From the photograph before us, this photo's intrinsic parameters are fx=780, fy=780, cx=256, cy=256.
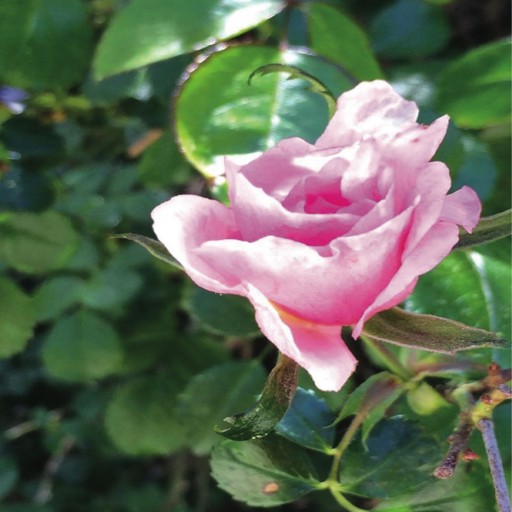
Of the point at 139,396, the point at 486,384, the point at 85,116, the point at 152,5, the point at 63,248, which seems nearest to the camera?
the point at 486,384

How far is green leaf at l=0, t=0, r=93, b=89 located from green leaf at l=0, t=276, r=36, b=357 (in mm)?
253

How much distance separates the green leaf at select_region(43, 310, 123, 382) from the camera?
1086 mm

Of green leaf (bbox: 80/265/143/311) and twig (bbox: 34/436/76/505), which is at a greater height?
green leaf (bbox: 80/265/143/311)

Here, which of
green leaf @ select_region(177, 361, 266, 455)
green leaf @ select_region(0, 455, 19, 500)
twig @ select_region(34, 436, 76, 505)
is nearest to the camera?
green leaf @ select_region(177, 361, 266, 455)

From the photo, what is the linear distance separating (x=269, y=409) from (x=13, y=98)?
2.75ft

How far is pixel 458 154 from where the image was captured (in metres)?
0.82

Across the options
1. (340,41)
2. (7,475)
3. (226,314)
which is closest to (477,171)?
(340,41)

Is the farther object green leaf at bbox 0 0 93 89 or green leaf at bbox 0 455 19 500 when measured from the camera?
green leaf at bbox 0 455 19 500

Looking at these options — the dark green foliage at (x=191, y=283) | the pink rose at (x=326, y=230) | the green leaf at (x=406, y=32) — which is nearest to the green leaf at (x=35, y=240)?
the dark green foliage at (x=191, y=283)

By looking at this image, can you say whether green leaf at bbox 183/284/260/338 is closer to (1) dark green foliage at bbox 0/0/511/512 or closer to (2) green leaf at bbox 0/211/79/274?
(1) dark green foliage at bbox 0/0/511/512

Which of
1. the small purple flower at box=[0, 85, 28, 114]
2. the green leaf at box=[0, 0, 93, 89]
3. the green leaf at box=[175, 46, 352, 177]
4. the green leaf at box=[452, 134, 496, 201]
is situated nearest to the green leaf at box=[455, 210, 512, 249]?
the green leaf at box=[175, 46, 352, 177]

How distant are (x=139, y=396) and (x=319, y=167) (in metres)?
0.78

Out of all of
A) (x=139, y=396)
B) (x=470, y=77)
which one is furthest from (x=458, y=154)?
Answer: (x=139, y=396)

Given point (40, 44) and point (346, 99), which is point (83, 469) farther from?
point (346, 99)
